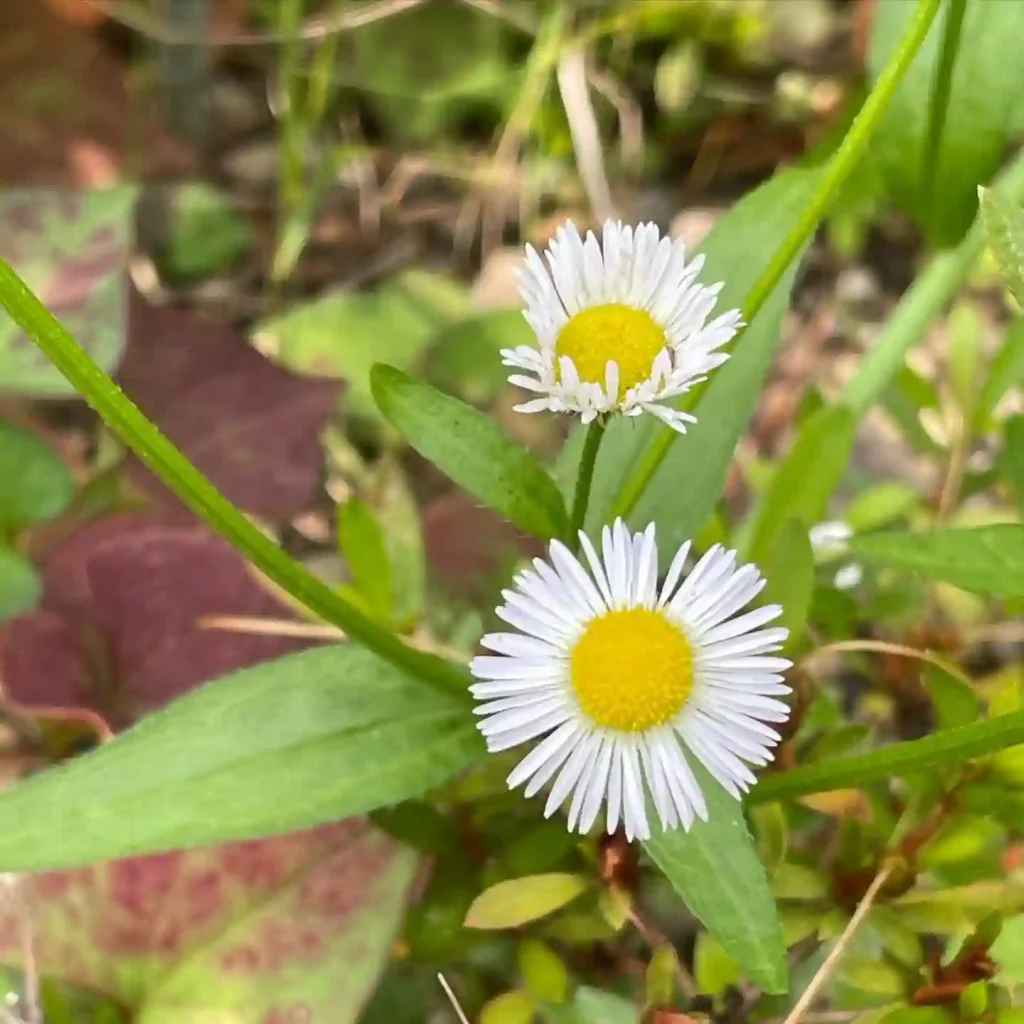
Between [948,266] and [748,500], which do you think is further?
[748,500]

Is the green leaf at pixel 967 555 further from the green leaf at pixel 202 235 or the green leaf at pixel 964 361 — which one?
the green leaf at pixel 202 235

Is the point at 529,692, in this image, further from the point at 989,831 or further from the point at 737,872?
the point at 989,831

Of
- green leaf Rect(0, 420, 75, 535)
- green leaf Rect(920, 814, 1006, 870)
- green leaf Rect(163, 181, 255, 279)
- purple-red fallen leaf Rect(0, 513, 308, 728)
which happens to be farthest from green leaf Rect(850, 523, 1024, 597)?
green leaf Rect(163, 181, 255, 279)

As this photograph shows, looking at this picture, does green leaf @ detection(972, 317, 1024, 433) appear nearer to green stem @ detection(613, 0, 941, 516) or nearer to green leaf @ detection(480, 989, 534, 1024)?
green stem @ detection(613, 0, 941, 516)

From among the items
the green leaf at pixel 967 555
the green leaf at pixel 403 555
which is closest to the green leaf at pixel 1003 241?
the green leaf at pixel 967 555

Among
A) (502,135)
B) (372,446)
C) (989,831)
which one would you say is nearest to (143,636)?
(372,446)

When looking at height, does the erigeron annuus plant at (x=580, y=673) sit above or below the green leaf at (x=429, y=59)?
below
